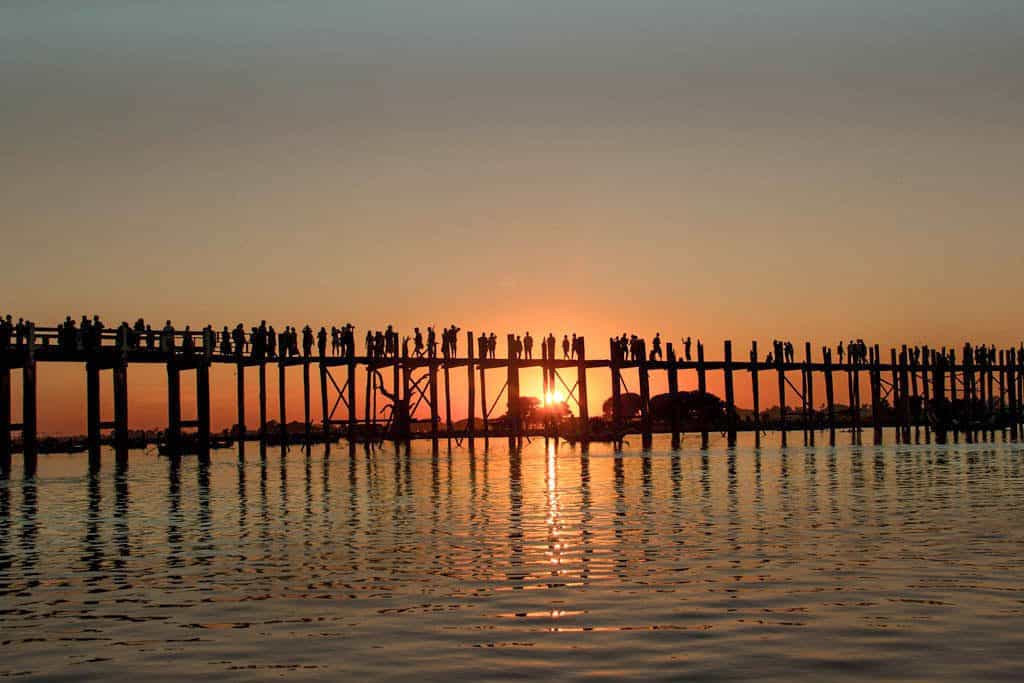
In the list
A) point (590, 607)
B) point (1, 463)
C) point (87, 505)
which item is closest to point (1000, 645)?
point (590, 607)

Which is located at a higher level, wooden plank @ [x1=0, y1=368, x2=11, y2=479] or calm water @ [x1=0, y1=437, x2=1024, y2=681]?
wooden plank @ [x1=0, y1=368, x2=11, y2=479]

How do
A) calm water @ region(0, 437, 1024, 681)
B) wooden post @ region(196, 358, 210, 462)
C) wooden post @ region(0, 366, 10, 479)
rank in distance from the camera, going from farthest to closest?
wooden post @ region(196, 358, 210, 462) → wooden post @ region(0, 366, 10, 479) → calm water @ region(0, 437, 1024, 681)

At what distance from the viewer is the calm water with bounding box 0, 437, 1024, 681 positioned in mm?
9406

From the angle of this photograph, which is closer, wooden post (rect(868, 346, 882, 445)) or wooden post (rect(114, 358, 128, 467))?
wooden post (rect(114, 358, 128, 467))

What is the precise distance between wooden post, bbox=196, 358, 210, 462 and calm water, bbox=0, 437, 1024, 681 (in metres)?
18.5

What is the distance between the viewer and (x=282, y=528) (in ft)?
65.8

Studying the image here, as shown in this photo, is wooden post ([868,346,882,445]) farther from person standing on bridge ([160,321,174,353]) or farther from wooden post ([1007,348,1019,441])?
person standing on bridge ([160,321,174,353])

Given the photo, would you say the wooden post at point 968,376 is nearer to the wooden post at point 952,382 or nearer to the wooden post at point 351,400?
the wooden post at point 952,382

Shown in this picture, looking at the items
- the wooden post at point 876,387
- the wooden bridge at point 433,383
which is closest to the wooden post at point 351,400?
the wooden bridge at point 433,383

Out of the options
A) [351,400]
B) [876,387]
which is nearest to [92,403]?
[351,400]

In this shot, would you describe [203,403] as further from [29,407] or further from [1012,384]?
[1012,384]

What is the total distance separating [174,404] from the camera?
46.0m

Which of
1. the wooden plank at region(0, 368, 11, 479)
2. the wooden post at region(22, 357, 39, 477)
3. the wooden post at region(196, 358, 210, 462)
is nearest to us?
the wooden post at region(22, 357, 39, 477)

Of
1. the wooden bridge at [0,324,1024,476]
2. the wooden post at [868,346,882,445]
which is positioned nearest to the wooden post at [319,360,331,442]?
the wooden bridge at [0,324,1024,476]
